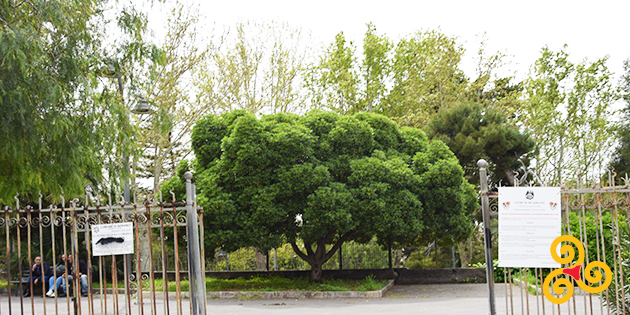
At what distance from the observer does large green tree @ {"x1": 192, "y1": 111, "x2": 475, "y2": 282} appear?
13.9m

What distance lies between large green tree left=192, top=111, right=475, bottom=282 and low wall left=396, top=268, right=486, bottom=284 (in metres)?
1.65

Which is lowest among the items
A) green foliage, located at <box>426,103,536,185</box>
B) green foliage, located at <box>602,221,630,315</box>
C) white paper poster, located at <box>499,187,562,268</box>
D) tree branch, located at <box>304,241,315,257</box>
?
tree branch, located at <box>304,241,315,257</box>

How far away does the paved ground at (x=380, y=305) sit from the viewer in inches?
445

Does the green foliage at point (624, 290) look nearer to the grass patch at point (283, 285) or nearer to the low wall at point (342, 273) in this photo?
the grass patch at point (283, 285)

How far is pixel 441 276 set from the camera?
16.5 meters

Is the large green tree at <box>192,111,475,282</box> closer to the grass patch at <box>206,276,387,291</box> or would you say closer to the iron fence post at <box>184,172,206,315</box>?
the grass patch at <box>206,276,387,291</box>

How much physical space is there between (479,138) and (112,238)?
16.2m

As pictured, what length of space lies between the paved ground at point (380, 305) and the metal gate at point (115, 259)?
0.45 ft

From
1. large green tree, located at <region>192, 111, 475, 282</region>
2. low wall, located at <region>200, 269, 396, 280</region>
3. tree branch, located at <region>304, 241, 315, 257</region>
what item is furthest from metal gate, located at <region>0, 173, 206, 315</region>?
tree branch, located at <region>304, 241, 315, 257</region>

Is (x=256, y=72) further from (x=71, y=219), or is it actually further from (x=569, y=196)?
(x=569, y=196)

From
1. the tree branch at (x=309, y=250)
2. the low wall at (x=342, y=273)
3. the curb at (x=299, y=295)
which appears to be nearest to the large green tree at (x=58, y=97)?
the curb at (x=299, y=295)

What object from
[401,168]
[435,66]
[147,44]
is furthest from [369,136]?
[435,66]

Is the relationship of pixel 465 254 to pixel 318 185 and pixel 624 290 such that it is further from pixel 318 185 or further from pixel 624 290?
pixel 624 290

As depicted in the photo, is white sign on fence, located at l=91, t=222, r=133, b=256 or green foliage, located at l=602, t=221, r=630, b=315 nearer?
green foliage, located at l=602, t=221, r=630, b=315
